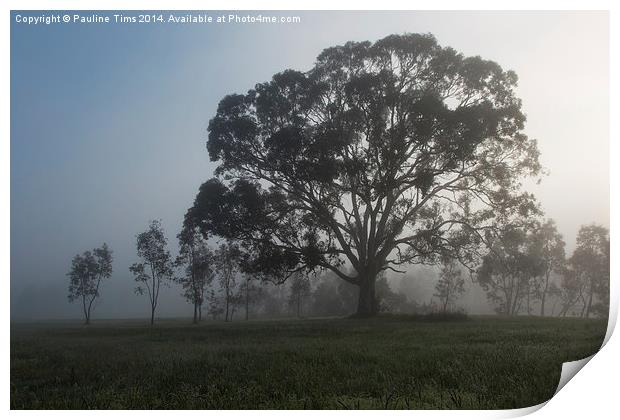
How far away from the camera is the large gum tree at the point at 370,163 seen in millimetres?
7289

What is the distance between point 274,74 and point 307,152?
935mm

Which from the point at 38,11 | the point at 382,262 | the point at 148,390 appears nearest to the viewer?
the point at 148,390

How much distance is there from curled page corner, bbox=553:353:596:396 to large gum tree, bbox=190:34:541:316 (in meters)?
1.59

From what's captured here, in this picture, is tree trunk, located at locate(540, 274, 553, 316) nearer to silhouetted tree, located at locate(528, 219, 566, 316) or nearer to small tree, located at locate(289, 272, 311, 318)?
silhouetted tree, located at locate(528, 219, 566, 316)

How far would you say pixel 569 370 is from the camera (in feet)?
22.7

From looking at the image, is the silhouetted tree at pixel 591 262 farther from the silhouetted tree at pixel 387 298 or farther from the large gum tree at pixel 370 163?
the silhouetted tree at pixel 387 298

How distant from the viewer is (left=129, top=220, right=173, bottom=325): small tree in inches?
280

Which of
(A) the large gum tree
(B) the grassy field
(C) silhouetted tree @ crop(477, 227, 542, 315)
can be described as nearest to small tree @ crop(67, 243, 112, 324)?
(B) the grassy field

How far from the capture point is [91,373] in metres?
6.72

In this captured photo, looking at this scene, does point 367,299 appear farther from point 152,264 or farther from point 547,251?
point 152,264

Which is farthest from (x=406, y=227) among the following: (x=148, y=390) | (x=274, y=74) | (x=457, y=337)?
(x=148, y=390)

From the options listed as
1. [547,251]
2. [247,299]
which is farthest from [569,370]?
[247,299]

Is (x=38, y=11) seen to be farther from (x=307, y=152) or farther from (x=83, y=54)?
(x=307, y=152)
